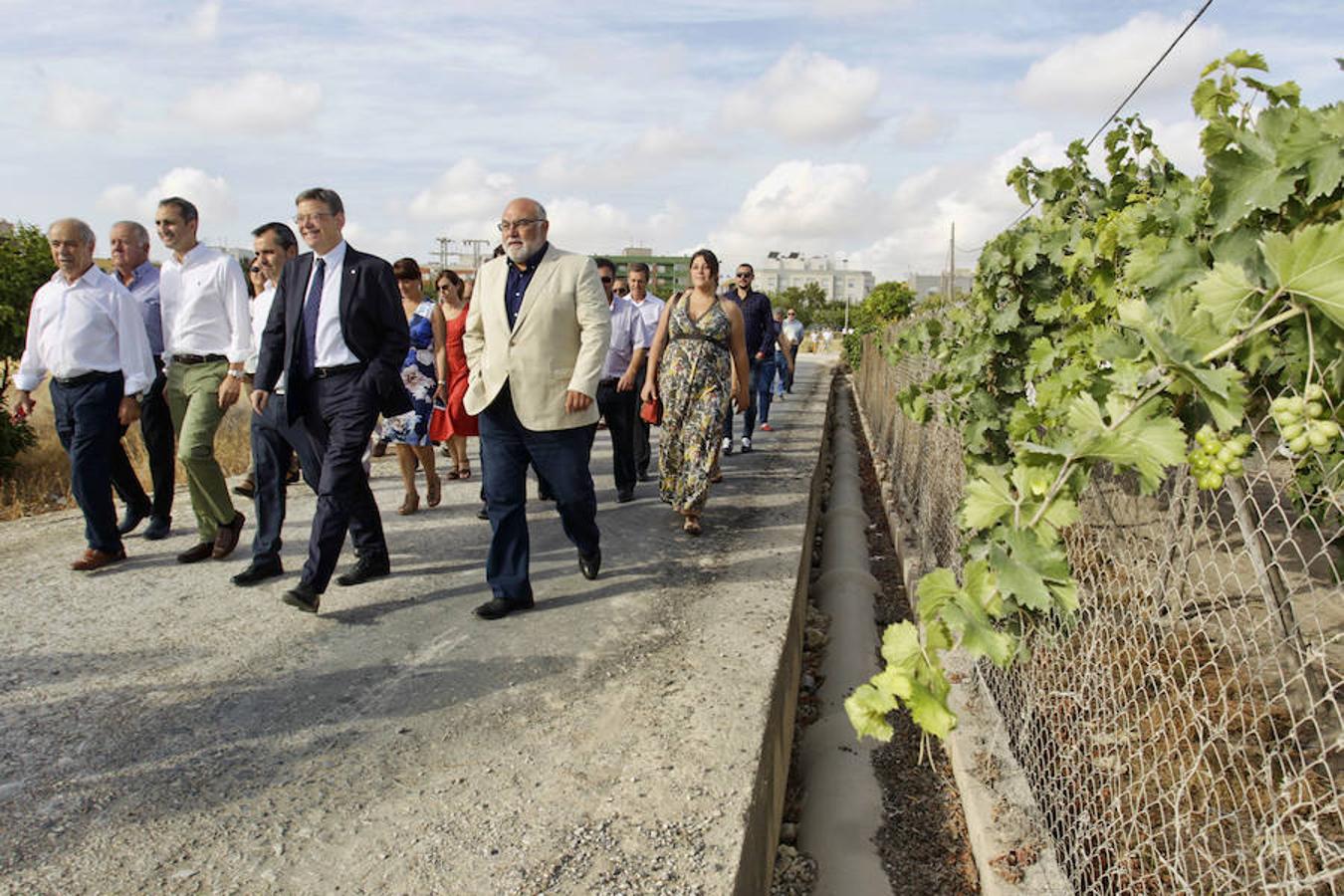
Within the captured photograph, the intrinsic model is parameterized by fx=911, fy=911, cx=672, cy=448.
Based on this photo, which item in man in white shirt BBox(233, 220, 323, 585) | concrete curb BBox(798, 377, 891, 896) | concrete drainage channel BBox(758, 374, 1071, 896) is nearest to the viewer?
concrete drainage channel BBox(758, 374, 1071, 896)

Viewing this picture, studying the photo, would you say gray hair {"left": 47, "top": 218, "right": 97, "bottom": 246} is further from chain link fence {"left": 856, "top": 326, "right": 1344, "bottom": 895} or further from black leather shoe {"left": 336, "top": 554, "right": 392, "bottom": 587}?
chain link fence {"left": 856, "top": 326, "right": 1344, "bottom": 895}

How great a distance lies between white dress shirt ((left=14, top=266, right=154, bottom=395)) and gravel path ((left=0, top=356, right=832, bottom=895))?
1134mm

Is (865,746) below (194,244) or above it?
below

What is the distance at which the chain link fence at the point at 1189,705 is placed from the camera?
2033 millimetres

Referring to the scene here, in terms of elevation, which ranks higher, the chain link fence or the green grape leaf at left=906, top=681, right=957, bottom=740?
the green grape leaf at left=906, top=681, right=957, bottom=740

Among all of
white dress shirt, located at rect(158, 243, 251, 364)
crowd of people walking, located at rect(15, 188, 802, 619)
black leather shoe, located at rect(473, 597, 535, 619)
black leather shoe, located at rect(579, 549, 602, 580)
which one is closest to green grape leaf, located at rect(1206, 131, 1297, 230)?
crowd of people walking, located at rect(15, 188, 802, 619)

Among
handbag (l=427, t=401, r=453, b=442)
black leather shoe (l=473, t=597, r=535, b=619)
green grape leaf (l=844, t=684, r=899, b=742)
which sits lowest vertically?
black leather shoe (l=473, t=597, r=535, b=619)

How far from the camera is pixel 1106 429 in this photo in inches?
59.4

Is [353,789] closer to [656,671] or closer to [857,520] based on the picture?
[656,671]

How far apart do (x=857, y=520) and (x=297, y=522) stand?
457cm

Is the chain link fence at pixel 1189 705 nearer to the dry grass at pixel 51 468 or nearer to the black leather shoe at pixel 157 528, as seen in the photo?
the black leather shoe at pixel 157 528

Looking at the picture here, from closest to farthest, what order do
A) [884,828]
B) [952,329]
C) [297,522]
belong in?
[884,828]
[952,329]
[297,522]

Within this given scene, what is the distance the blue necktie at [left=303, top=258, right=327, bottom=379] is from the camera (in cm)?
451

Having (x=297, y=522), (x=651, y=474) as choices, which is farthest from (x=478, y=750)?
(x=651, y=474)
